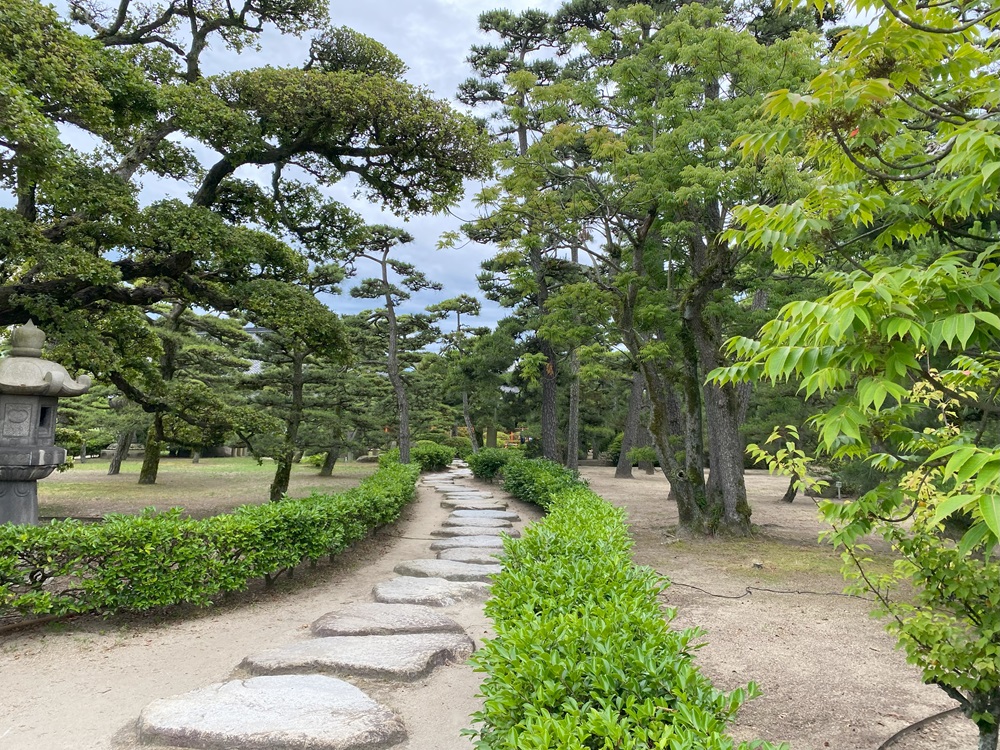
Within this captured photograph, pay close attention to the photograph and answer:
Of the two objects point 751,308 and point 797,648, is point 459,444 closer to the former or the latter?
point 751,308

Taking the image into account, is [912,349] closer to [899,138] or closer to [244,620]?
[899,138]

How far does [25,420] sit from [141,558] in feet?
11.2

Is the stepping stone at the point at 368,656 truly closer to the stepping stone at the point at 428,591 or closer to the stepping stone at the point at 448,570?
the stepping stone at the point at 428,591

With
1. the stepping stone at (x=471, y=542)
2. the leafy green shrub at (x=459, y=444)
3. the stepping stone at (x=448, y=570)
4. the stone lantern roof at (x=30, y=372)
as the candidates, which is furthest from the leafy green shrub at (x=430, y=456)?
the stepping stone at (x=448, y=570)

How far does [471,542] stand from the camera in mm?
7383

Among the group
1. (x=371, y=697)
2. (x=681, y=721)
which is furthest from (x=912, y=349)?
(x=371, y=697)

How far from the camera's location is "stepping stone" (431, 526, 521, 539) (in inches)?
317

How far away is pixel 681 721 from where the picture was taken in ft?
5.36

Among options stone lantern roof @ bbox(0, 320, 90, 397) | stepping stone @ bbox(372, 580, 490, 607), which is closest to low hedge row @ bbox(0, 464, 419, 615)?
stepping stone @ bbox(372, 580, 490, 607)

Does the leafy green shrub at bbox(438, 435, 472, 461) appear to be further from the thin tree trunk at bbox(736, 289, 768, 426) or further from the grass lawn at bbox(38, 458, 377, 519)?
the thin tree trunk at bbox(736, 289, 768, 426)

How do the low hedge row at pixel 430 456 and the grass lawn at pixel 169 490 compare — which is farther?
the low hedge row at pixel 430 456

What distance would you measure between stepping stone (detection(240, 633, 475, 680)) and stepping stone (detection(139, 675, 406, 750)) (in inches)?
13.5

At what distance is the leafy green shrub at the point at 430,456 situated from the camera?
63.8 ft

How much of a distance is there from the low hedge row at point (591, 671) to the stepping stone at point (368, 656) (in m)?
0.68
